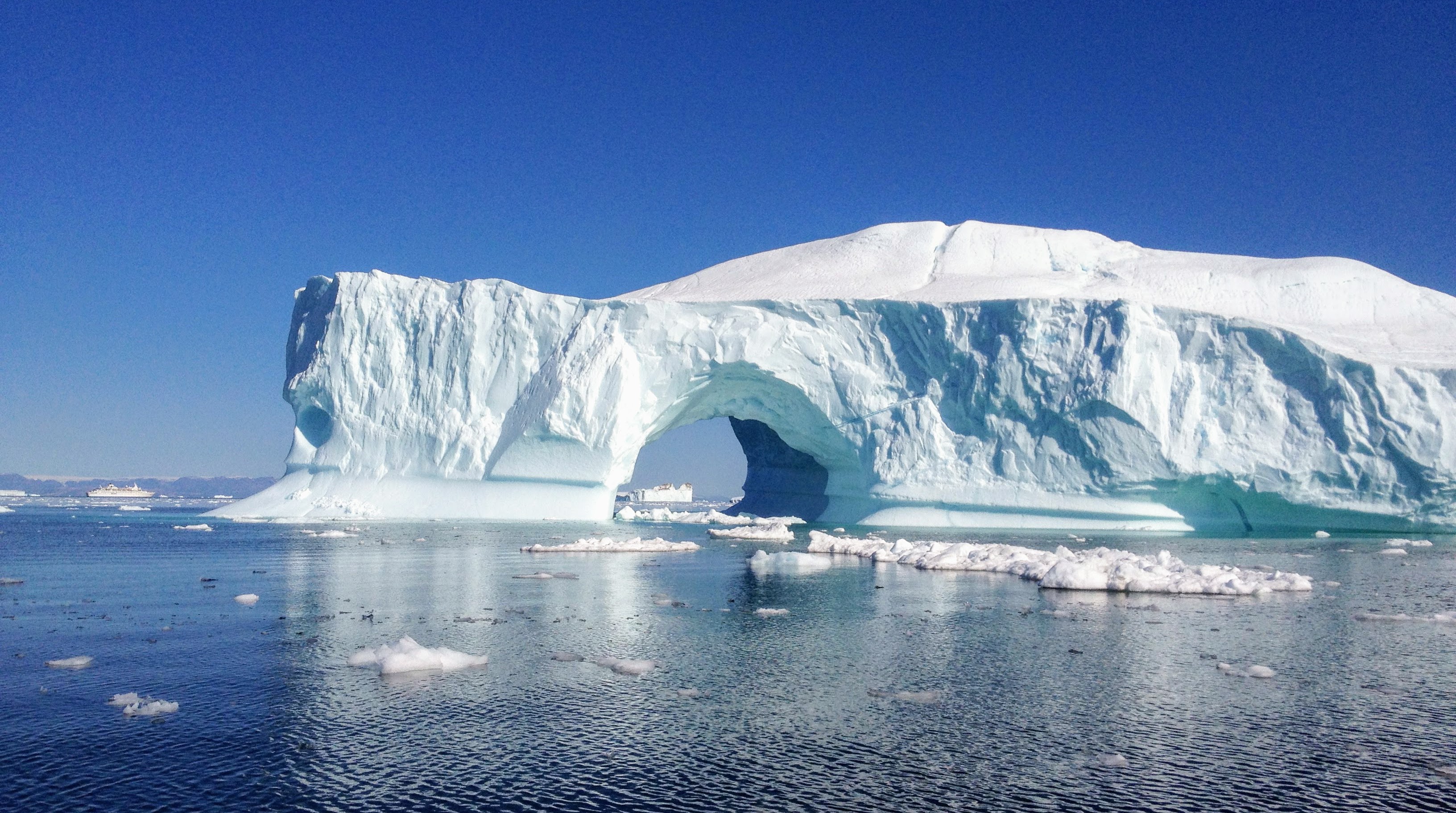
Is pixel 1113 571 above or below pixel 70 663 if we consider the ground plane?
above

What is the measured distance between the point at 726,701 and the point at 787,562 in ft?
32.0

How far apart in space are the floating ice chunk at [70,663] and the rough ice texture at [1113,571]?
33.7ft

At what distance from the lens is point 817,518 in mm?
31391

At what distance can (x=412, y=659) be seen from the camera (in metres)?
7.16

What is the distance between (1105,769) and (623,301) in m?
20.8

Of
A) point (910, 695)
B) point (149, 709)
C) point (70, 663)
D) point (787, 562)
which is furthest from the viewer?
point (787, 562)

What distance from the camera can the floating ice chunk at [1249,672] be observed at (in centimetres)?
717

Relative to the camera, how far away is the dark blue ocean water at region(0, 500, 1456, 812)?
475 cm

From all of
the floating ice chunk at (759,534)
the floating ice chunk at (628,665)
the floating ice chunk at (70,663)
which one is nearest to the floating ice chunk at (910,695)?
the floating ice chunk at (628,665)

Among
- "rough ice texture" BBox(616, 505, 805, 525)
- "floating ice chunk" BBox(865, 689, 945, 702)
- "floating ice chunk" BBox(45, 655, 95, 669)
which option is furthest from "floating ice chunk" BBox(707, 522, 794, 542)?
"floating ice chunk" BBox(45, 655, 95, 669)

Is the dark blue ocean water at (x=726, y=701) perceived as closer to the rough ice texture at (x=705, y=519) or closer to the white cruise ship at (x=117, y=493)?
the rough ice texture at (x=705, y=519)

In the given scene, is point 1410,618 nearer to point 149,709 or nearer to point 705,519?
point 149,709

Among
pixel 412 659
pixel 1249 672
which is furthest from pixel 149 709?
pixel 1249 672

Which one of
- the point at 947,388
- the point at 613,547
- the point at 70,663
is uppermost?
the point at 947,388
